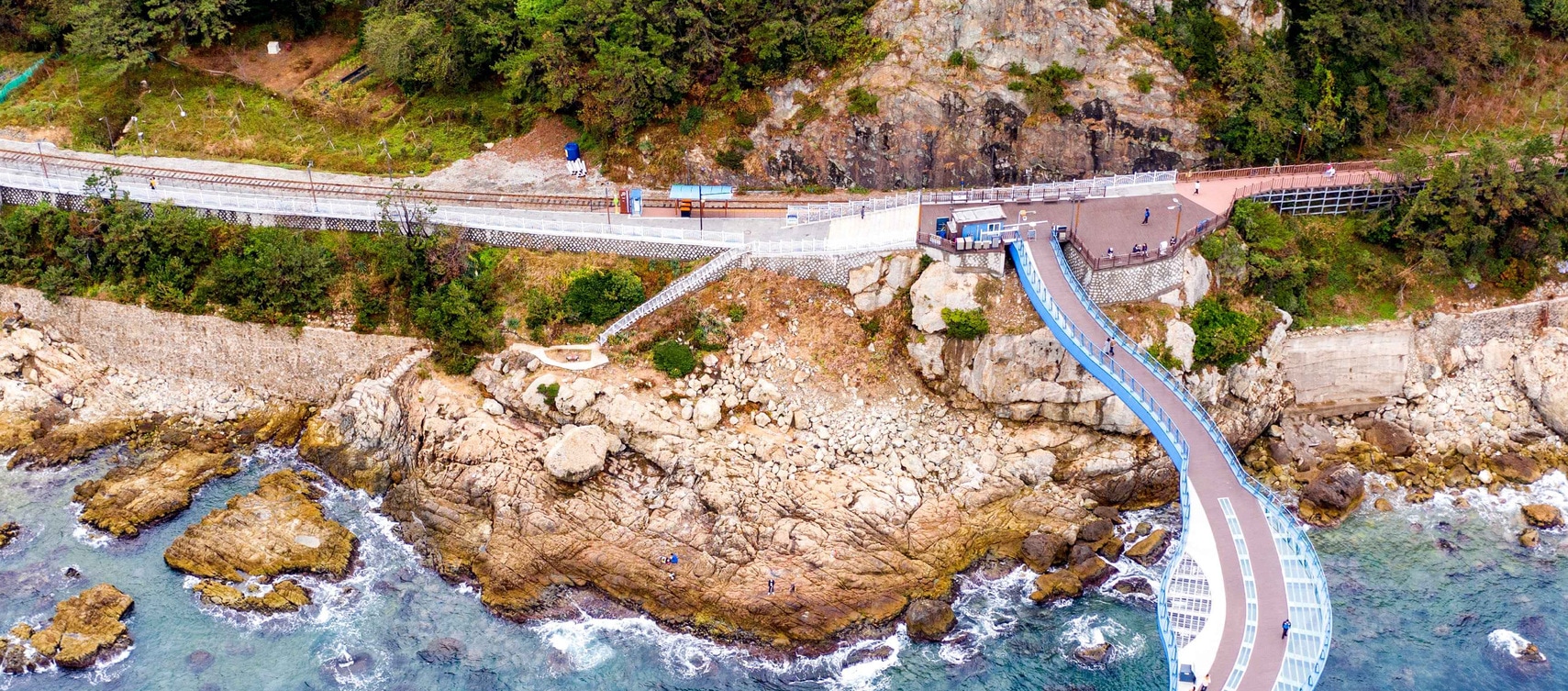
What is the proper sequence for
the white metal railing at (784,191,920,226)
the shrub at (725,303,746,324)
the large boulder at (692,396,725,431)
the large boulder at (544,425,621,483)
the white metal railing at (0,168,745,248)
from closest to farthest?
the large boulder at (544,425,621,483) → the large boulder at (692,396,725,431) → the shrub at (725,303,746,324) → the white metal railing at (0,168,745,248) → the white metal railing at (784,191,920,226)

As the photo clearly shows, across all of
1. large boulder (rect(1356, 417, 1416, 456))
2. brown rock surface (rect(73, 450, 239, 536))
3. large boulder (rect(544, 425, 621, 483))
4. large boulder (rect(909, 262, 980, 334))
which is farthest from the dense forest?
brown rock surface (rect(73, 450, 239, 536))

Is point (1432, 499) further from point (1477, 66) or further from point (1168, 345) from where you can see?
point (1477, 66)

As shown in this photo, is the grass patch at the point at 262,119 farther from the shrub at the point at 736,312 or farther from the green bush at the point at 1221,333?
the green bush at the point at 1221,333

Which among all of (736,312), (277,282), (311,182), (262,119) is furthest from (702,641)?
(262,119)

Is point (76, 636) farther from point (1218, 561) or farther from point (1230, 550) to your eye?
point (1230, 550)

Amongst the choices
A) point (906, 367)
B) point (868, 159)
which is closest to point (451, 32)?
point (868, 159)

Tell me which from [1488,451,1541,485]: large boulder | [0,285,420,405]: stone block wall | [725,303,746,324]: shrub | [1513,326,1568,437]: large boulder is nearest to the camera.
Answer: [1488,451,1541,485]: large boulder

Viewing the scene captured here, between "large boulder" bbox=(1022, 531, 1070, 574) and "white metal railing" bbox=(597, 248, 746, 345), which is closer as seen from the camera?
"large boulder" bbox=(1022, 531, 1070, 574)

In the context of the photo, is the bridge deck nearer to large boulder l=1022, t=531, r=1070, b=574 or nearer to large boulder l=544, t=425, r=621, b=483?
large boulder l=1022, t=531, r=1070, b=574
